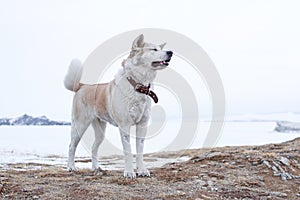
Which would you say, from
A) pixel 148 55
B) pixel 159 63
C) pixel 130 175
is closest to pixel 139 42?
pixel 148 55

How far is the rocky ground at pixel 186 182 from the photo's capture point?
18.9 feet

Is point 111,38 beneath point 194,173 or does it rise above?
above

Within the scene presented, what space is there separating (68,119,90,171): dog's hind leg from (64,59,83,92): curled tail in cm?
78

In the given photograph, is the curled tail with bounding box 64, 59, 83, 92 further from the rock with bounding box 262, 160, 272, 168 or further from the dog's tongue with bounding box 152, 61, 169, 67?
the rock with bounding box 262, 160, 272, 168

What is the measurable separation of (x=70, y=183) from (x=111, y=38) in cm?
290

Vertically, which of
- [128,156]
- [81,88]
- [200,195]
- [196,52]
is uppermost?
[196,52]

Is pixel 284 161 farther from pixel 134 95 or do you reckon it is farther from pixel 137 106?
pixel 134 95

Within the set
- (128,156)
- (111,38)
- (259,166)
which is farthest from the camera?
(259,166)

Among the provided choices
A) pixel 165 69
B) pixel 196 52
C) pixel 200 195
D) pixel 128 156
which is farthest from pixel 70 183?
pixel 196 52

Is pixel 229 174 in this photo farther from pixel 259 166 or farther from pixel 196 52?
pixel 196 52

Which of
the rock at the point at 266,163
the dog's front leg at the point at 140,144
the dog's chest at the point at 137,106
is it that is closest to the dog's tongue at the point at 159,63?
the dog's chest at the point at 137,106

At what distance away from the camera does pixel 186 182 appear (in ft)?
21.6

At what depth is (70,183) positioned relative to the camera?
640cm

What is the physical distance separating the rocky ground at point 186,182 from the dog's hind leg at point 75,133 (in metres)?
0.55
